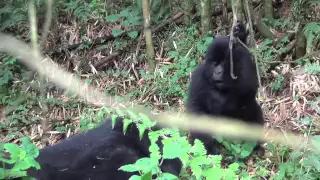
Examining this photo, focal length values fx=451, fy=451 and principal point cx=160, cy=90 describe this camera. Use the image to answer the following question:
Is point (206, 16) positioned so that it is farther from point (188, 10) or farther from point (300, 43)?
point (300, 43)

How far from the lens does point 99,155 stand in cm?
266

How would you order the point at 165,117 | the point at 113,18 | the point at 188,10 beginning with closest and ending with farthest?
the point at 165,117 < the point at 188,10 < the point at 113,18

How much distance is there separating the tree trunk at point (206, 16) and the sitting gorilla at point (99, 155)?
3.67 metres

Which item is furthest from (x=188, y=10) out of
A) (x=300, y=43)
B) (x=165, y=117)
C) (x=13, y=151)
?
(x=13, y=151)

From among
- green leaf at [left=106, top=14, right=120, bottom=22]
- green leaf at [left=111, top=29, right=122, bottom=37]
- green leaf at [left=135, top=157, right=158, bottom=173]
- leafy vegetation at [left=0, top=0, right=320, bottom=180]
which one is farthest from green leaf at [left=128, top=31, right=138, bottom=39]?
green leaf at [left=135, top=157, right=158, bottom=173]

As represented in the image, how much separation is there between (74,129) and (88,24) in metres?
2.27

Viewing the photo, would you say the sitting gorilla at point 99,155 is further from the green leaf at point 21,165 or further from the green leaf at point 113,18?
the green leaf at point 113,18

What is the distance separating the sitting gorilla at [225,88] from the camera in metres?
4.64

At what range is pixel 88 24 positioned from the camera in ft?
24.4

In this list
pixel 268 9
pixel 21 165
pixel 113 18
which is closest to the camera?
pixel 21 165

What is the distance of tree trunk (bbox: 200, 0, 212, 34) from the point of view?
614cm

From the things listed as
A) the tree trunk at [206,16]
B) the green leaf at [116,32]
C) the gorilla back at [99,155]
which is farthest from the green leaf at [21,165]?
the green leaf at [116,32]

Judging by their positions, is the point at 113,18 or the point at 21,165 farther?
the point at 113,18

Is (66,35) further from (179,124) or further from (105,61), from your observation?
(179,124)
